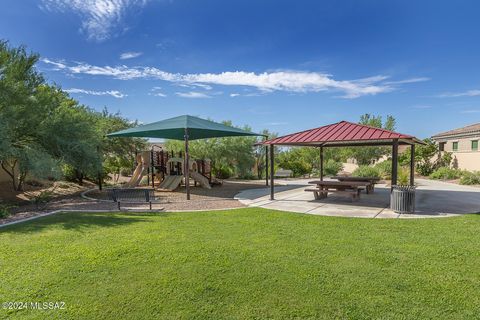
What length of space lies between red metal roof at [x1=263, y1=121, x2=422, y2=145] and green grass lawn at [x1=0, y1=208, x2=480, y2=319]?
2.95m

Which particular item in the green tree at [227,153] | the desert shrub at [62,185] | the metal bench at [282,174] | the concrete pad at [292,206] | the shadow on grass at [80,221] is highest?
the green tree at [227,153]

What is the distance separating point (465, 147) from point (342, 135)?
764 inches

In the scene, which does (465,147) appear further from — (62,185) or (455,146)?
(62,185)

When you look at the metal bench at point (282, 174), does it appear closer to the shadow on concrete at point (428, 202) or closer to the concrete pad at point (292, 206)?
the shadow on concrete at point (428, 202)

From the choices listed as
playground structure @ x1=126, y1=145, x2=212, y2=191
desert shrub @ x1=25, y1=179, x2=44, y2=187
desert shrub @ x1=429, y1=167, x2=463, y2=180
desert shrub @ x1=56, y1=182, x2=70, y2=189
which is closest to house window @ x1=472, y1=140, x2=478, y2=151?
desert shrub @ x1=429, y1=167, x2=463, y2=180

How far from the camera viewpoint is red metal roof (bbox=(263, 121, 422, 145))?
28.1 ft

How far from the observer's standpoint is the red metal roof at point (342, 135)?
858cm

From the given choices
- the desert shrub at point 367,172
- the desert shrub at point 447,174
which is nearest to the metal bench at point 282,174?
the desert shrub at point 367,172

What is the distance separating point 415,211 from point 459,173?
14.8 meters

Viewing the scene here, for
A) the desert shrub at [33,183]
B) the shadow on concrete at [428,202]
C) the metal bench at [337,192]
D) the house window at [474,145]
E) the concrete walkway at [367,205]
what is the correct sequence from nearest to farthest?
the concrete walkway at [367,205]
the shadow on concrete at [428,202]
the metal bench at [337,192]
the desert shrub at [33,183]
the house window at [474,145]

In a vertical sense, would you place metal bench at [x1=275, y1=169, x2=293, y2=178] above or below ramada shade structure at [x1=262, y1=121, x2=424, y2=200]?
below

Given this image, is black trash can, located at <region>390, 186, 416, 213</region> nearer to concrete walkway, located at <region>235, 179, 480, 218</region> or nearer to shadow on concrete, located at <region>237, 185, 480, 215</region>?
concrete walkway, located at <region>235, 179, 480, 218</region>

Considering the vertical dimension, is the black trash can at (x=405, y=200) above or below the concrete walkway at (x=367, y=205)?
above

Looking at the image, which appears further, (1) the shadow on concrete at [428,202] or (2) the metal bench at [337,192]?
(2) the metal bench at [337,192]
